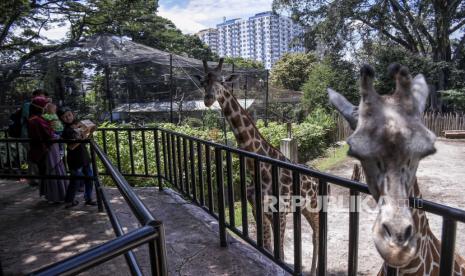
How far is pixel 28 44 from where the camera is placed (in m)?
17.1

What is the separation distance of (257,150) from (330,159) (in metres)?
8.59

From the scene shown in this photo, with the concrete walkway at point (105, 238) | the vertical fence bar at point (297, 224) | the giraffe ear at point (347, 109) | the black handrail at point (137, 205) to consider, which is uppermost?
the giraffe ear at point (347, 109)

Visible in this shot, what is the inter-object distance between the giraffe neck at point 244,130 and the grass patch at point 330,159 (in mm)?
6615

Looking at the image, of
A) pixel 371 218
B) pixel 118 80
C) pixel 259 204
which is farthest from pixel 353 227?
pixel 118 80

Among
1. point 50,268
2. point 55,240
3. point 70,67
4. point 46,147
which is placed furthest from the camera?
point 70,67

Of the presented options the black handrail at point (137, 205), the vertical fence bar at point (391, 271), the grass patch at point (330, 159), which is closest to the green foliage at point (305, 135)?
the grass patch at point (330, 159)

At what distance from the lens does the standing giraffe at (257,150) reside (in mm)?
4059

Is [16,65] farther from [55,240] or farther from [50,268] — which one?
[50,268]

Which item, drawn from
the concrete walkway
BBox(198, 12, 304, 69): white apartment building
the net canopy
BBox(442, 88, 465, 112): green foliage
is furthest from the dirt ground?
BBox(198, 12, 304, 69): white apartment building

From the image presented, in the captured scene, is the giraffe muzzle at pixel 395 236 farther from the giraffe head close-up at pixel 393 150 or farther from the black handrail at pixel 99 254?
the black handrail at pixel 99 254

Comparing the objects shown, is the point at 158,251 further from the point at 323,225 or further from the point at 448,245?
the point at 323,225

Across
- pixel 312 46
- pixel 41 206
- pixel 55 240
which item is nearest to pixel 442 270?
pixel 55 240

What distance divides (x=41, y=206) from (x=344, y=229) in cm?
468

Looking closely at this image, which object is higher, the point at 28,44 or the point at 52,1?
the point at 52,1
